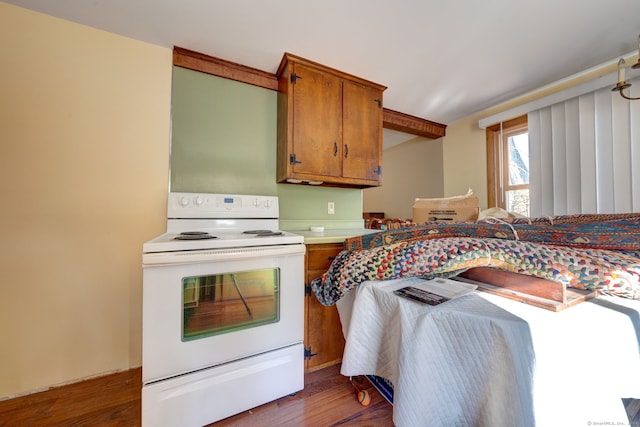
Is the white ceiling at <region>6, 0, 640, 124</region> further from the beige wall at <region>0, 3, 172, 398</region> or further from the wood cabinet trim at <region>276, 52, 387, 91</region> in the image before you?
the beige wall at <region>0, 3, 172, 398</region>

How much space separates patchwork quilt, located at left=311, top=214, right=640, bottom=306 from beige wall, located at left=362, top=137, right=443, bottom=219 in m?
2.09

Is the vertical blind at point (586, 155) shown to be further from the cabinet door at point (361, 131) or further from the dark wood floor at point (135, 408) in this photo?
the dark wood floor at point (135, 408)

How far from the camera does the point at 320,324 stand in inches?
55.8

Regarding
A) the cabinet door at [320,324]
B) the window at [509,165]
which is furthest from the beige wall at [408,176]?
the cabinet door at [320,324]

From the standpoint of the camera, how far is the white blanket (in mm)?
522

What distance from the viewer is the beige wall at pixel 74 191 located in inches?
49.6

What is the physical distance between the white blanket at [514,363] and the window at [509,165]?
75.0 inches

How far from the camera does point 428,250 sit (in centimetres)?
90

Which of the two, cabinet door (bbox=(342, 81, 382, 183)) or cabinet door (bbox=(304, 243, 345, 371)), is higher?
cabinet door (bbox=(342, 81, 382, 183))

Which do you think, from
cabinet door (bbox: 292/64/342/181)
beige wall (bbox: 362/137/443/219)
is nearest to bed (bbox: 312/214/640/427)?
cabinet door (bbox: 292/64/342/181)

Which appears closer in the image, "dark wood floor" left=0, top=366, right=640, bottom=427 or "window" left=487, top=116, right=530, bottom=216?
"dark wood floor" left=0, top=366, right=640, bottom=427

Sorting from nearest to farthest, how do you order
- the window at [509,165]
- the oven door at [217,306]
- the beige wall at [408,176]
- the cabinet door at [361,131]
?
the oven door at [217,306]
the cabinet door at [361,131]
the window at [509,165]
the beige wall at [408,176]

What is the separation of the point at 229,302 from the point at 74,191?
47.9 inches

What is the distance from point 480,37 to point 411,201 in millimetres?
2177
